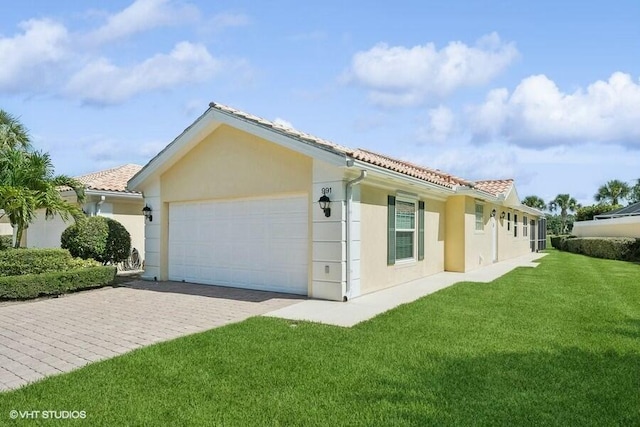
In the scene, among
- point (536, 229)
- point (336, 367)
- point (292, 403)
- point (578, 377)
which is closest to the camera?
point (292, 403)

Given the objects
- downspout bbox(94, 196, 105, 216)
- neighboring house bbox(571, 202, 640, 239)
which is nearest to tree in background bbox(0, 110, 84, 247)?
downspout bbox(94, 196, 105, 216)

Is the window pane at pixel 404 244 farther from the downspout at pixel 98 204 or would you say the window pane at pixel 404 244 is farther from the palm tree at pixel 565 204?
the palm tree at pixel 565 204

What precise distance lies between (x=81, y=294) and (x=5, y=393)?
7.50 metres

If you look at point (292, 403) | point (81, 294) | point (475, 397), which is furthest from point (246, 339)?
point (81, 294)

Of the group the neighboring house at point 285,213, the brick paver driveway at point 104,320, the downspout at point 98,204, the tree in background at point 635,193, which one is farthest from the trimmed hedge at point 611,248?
the tree in background at point 635,193

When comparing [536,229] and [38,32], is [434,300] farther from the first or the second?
[536,229]

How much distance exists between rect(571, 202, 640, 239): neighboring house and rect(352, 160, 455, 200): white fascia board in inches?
704

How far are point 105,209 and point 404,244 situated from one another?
11562mm

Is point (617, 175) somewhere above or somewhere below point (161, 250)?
above

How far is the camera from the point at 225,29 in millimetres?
12172

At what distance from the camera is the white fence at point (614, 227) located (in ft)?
87.1

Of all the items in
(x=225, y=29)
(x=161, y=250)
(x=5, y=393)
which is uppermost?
(x=225, y=29)

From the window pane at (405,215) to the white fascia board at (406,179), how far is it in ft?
2.24

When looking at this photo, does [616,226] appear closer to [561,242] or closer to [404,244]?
[561,242]
